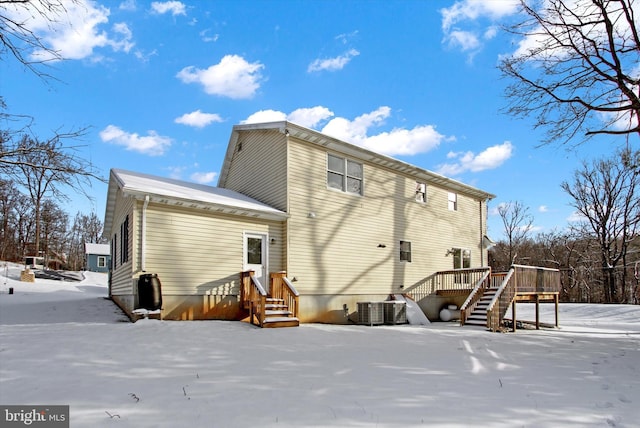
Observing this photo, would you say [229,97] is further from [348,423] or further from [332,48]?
[348,423]

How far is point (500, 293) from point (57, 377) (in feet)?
38.5

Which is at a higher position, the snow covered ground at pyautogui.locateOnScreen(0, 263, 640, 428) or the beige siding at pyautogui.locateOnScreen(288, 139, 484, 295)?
the beige siding at pyautogui.locateOnScreen(288, 139, 484, 295)

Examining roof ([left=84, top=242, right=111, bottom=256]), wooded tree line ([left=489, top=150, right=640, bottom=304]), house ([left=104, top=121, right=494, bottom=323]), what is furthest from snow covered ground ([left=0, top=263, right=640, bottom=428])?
roof ([left=84, top=242, right=111, bottom=256])

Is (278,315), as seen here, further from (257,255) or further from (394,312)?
(394,312)

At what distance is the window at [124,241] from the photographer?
430 inches

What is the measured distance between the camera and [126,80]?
14.6 m

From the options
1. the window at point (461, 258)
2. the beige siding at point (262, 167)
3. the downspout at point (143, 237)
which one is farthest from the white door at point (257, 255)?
the window at point (461, 258)

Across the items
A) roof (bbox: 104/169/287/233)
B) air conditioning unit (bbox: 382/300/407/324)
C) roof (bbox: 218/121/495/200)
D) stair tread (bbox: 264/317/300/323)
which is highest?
roof (bbox: 218/121/495/200)

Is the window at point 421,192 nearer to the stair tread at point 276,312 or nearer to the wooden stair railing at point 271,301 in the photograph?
the wooden stair railing at point 271,301

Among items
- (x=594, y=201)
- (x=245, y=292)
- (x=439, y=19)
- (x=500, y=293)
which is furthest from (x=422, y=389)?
(x=594, y=201)

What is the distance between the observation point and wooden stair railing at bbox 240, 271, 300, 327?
9.75m

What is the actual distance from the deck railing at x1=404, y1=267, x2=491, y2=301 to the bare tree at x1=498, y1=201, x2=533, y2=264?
22.1 meters

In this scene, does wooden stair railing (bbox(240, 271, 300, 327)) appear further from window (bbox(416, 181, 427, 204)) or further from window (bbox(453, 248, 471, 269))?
window (bbox(453, 248, 471, 269))

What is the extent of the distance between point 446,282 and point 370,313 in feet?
18.9
